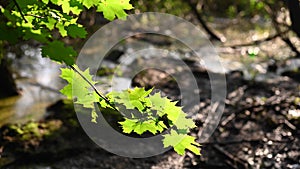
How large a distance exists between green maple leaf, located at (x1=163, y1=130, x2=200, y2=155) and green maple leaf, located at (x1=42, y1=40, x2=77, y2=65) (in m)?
0.77

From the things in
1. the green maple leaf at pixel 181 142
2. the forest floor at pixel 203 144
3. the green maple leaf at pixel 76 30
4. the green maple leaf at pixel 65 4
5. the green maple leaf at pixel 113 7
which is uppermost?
the green maple leaf at pixel 65 4

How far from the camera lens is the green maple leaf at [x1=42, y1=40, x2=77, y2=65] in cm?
218

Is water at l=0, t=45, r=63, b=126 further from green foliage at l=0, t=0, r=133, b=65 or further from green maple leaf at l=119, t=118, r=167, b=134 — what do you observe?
green maple leaf at l=119, t=118, r=167, b=134

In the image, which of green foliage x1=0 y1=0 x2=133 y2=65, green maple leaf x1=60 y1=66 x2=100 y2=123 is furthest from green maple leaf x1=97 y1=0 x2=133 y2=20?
green maple leaf x1=60 y1=66 x2=100 y2=123

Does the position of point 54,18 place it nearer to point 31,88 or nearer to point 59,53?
point 59,53

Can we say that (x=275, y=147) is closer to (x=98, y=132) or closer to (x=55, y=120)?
(x=98, y=132)

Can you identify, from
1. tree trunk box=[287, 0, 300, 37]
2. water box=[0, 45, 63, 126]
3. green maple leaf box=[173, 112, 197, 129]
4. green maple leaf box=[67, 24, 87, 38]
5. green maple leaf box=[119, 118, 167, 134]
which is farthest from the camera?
water box=[0, 45, 63, 126]

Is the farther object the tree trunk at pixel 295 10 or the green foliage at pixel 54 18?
the tree trunk at pixel 295 10

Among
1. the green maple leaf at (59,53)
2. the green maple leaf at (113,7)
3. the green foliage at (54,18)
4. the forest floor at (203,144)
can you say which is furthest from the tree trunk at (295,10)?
the green maple leaf at (59,53)

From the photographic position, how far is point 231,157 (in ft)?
15.0

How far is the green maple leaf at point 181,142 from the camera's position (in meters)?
2.17

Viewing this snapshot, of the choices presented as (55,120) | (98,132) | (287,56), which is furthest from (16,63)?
(287,56)

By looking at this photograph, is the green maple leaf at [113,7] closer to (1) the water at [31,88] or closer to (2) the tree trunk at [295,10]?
(2) the tree trunk at [295,10]

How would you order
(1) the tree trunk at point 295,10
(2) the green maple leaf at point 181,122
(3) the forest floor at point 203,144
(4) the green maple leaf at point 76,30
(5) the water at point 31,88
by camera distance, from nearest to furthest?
1. (2) the green maple leaf at point 181,122
2. (4) the green maple leaf at point 76,30
3. (1) the tree trunk at point 295,10
4. (3) the forest floor at point 203,144
5. (5) the water at point 31,88
